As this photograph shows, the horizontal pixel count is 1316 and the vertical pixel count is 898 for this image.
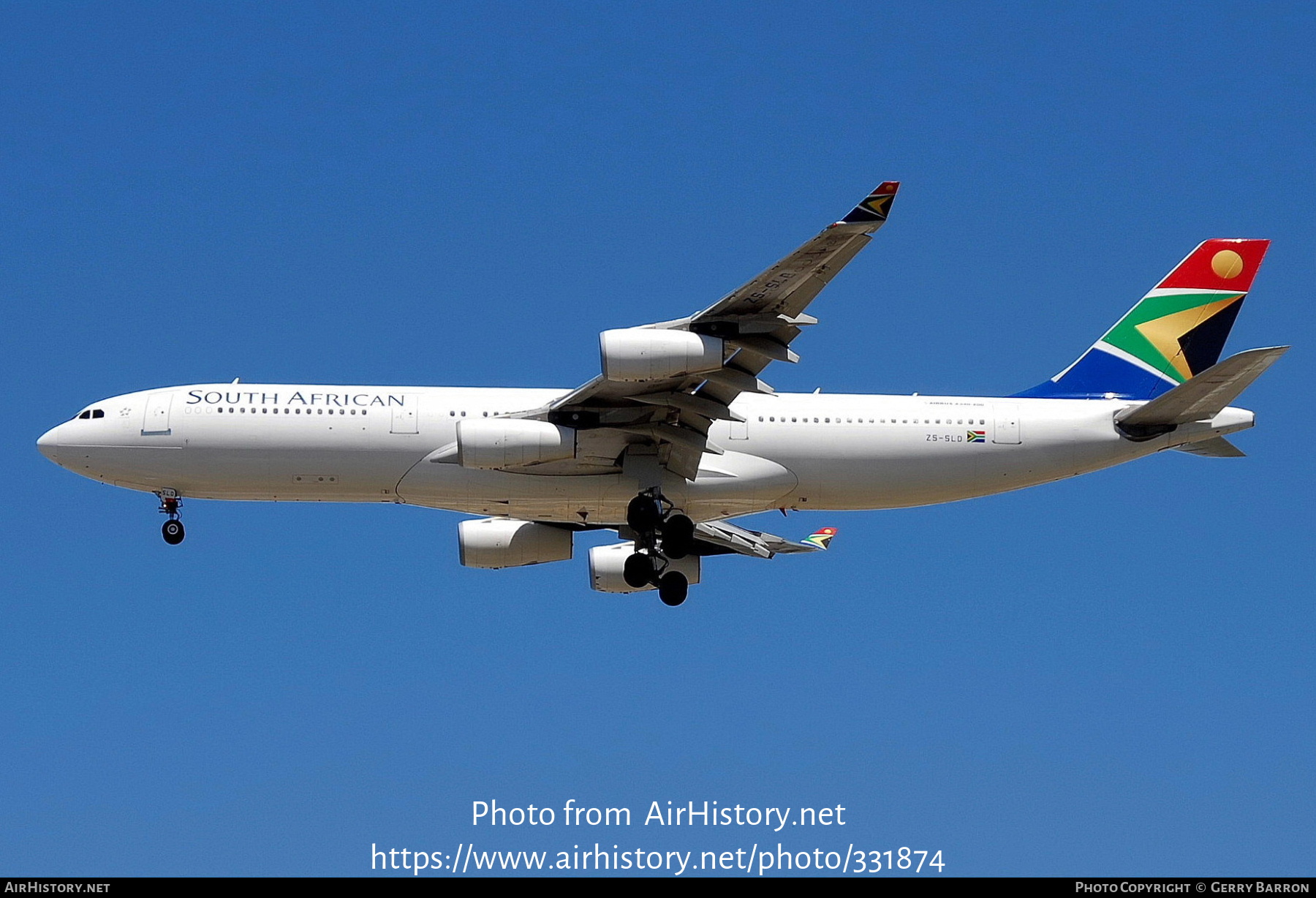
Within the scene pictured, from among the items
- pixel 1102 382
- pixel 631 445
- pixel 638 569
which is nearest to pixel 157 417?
pixel 631 445

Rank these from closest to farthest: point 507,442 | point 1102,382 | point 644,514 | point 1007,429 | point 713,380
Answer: point 713,380, point 507,442, point 644,514, point 1007,429, point 1102,382

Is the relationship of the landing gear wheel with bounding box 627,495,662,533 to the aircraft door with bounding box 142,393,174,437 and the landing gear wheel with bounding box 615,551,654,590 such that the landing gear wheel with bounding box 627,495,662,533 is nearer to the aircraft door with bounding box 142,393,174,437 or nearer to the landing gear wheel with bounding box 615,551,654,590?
the landing gear wheel with bounding box 615,551,654,590

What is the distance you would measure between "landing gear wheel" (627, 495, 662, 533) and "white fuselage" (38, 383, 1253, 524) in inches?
18.1

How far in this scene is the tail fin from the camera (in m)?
38.1

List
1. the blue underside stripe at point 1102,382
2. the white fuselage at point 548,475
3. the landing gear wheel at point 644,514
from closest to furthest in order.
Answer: the landing gear wheel at point 644,514 → the white fuselage at point 548,475 → the blue underside stripe at point 1102,382

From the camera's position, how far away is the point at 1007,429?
35.4 m

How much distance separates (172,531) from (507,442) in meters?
8.47

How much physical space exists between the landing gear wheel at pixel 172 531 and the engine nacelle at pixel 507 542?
22.0 feet

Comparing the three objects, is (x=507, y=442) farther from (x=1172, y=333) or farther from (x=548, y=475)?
(x=1172, y=333)

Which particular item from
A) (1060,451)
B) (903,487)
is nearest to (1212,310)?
(1060,451)

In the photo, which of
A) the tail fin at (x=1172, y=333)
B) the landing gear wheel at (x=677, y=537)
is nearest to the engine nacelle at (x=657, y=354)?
the landing gear wheel at (x=677, y=537)

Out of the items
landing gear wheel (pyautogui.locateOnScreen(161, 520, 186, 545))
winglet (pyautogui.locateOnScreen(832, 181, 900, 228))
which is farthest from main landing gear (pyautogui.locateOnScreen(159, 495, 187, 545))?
winglet (pyautogui.locateOnScreen(832, 181, 900, 228))

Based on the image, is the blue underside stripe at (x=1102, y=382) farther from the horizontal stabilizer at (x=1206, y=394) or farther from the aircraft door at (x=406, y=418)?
the aircraft door at (x=406, y=418)

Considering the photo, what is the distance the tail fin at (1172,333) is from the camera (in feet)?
125
